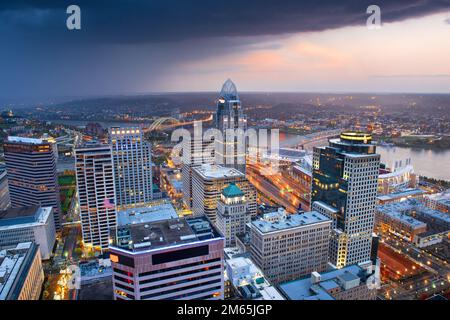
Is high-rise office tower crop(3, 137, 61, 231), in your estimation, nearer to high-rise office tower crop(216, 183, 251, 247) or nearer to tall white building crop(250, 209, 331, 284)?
high-rise office tower crop(216, 183, 251, 247)

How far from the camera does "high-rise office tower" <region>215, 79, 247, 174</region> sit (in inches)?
687

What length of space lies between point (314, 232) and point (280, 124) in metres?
23.8

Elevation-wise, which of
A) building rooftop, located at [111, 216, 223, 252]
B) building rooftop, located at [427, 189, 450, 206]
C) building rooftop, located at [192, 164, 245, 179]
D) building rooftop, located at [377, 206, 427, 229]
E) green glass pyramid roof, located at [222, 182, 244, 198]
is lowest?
building rooftop, located at [377, 206, 427, 229]

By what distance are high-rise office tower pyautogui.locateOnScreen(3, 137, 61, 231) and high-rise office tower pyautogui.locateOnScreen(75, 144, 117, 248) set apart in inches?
96.1

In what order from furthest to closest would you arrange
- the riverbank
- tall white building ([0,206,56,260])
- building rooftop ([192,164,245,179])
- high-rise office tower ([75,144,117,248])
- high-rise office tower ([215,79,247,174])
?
the riverbank < high-rise office tower ([215,79,247,174]) < building rooftop ([192,164,245,179]) < high-rise office tower ([75,144,117,248]) < tall white building ([0,206,56,260])

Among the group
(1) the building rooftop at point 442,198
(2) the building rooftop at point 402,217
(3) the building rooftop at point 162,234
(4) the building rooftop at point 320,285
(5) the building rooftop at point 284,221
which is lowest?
(2) the building rooftop at point 402,217

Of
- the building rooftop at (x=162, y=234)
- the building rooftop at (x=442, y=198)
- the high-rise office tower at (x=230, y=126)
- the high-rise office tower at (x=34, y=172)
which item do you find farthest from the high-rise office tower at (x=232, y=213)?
the building rooftop at (x=442, y=198)

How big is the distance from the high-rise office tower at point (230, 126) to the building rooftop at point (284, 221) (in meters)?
8.29

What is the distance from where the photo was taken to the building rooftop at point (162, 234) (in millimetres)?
5164

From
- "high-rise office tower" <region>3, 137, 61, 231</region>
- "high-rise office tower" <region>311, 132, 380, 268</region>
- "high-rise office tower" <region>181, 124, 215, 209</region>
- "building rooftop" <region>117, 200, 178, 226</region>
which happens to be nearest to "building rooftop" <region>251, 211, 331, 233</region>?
"high-rise office tower" <region>311, 132, 380, 268</region>

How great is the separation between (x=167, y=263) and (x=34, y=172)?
31.8 feet

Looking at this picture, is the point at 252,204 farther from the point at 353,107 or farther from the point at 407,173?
the point at 353,107

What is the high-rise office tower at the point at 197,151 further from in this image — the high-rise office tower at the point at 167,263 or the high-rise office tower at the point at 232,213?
the high-rise office tower at the point at 167,263

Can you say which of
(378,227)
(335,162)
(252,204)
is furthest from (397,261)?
(252,204)
